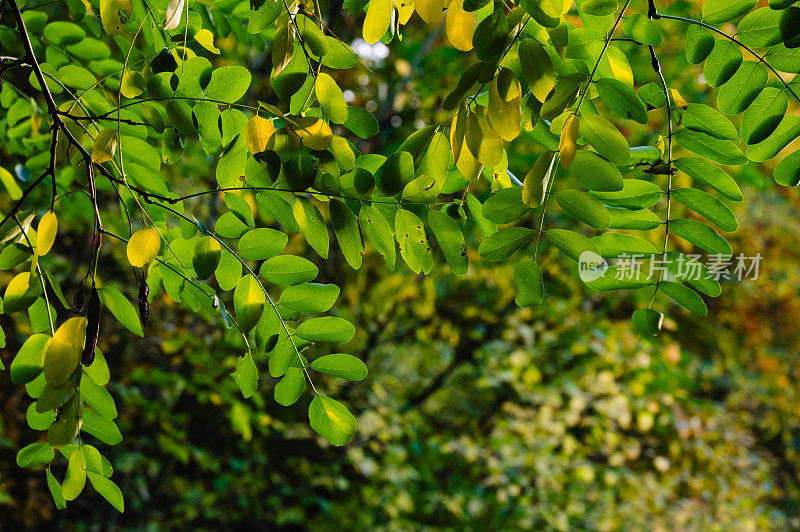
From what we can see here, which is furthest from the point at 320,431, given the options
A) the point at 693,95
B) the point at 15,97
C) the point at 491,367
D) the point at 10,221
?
the point at 693,95

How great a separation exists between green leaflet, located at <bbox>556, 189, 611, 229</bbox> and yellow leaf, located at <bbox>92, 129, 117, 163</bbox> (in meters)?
0.46

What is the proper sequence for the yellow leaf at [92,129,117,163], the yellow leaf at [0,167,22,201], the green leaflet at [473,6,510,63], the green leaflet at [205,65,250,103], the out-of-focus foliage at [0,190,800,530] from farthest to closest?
the out-of-focus foliage at [0,190,800,530], the yellow leaf at [0,167,22,201], the green leaflet at [205,65,250,103], the yellow leaf at [92,129,117,163], the green leaflet at [473,6,510,63]

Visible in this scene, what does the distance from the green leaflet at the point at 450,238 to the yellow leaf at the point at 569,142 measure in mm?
144

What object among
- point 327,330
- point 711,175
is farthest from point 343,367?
point 711,175

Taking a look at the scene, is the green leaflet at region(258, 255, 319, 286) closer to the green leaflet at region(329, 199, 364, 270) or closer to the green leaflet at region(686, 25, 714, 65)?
the green leaflet at region(329, 199, 364, 270)

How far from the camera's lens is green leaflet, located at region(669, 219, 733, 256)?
0.67m

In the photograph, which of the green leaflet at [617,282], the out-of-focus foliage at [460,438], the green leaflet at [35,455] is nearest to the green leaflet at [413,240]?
the green leaflet at [617,282]

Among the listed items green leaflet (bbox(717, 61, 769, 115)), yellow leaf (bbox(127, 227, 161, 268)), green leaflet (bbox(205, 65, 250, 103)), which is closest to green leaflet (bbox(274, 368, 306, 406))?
yellow leaf (bbox(127, 227, 161, 268))

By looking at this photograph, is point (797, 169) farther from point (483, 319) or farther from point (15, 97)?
point (483, 319)

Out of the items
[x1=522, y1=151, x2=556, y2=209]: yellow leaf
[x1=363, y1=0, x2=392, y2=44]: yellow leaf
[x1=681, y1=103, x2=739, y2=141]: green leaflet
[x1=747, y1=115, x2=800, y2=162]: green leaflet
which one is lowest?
[x1=522, y1=151, x2=556, y2=209]: yellow leaf

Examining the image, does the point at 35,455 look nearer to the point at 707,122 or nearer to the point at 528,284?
the point at 528,284

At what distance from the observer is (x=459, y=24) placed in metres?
0.55

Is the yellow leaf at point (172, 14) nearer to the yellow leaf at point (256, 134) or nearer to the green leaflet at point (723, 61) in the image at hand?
the yellow leaf at point (256, 134)

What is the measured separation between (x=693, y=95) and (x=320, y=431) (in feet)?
10.9
